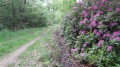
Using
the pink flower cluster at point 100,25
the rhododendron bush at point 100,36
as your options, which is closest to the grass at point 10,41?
the rhododendron bush at point 100,36

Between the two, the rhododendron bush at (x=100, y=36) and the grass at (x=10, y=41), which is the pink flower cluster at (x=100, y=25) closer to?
the rhododendron bush at (x=100, y=36)

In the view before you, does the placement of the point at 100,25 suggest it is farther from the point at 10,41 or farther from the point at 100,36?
the point at 10,41

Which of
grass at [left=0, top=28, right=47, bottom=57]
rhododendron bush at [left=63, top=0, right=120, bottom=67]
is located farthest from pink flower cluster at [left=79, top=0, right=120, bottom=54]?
grass at [left=0, top=28, right=47, bottom=57]

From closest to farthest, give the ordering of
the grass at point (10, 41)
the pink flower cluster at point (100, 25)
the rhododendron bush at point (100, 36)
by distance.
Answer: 1. the rhododendron bush at point (100, 36)
2. the pink flower cluster at point (100, 25)
3. the grass at point (10, 41)

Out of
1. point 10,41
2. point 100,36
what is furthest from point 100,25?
point 10,41

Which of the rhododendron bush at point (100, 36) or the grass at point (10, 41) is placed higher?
the rhododendron bush at point (100, 36)

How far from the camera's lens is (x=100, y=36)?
6664mm

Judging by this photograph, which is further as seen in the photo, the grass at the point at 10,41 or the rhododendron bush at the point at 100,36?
the grass at the point at 10,41

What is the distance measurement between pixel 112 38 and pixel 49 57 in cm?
308

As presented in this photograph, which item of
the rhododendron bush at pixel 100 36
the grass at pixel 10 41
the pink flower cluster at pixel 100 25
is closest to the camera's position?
the rhododendron bush at pixel 100 36

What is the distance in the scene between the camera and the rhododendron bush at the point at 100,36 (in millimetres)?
5648

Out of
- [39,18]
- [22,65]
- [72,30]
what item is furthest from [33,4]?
[22,65]

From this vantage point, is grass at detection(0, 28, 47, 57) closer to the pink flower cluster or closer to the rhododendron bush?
the rhododendron bush

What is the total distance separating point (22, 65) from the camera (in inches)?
284
